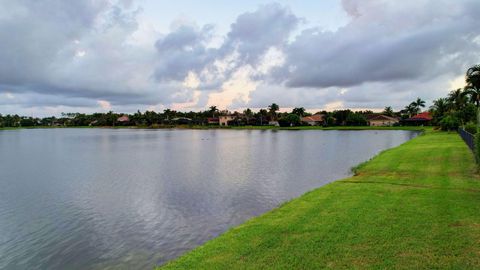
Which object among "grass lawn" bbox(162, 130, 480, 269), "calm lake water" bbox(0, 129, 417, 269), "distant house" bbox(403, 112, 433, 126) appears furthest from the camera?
"distant house" bbox(403, 112, 433, 126)

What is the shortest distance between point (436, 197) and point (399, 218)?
465cm

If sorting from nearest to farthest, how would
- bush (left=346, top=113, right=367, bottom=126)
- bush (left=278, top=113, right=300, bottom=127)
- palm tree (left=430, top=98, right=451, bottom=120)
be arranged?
palm tree (left=430, top=98, right=451, bottom=120)
bush (left=346, top=113, right=367, bottom=126)
bush (left=278, top=113, right=300, bottom=127)

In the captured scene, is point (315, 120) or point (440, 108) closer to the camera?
point (440, 108)

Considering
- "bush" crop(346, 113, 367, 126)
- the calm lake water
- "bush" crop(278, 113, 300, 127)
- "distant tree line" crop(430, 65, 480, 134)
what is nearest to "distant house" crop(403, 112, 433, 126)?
"bush" crop(346, 113, 367, 126)

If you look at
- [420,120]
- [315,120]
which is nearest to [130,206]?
[420,120]

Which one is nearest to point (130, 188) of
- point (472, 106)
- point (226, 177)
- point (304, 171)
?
point (226, 177)

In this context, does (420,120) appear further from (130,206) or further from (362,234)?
(362,234)

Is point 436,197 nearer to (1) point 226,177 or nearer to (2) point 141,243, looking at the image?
(2) point 141,243

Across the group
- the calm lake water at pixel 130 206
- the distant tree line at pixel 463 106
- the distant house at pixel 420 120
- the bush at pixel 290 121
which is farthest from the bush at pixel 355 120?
the calm lake water at pixel 130 206

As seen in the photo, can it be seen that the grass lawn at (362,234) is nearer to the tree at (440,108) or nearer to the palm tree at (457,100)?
the palm tree at (457,100)

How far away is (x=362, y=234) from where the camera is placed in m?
11.4

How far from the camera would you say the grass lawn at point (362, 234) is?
30.8 ft

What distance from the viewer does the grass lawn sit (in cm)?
940

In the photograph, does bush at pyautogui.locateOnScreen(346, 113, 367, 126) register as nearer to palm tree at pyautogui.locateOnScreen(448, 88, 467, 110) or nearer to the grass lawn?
palm tree at pyautogui.locateOnScreen(448, 88, 467, 110)
